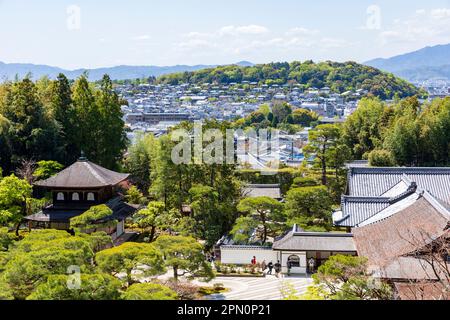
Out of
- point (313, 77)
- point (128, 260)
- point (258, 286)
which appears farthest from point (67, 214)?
point (313, 77)

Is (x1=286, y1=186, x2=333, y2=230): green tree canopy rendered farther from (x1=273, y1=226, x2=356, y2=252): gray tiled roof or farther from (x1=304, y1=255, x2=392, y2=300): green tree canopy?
(x1=304, y1=255, x2=392, y2=300): green tree canopy

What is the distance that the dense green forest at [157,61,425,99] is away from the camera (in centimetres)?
9662

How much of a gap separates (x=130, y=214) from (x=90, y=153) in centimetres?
650

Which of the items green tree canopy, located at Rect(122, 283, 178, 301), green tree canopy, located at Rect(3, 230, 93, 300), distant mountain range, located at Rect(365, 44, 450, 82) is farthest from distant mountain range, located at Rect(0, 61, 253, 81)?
distant mountain range, located at Rect(365, 44, 450, 82)

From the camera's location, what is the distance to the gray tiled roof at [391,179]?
19.1 meters

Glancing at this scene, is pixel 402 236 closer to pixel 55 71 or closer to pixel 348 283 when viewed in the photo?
pixel 348 283

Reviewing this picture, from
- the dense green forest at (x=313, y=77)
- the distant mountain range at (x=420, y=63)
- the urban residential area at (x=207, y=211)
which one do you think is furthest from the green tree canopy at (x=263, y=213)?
the dense green forest at (x=313, y=77)

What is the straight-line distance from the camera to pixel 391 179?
20047 mm

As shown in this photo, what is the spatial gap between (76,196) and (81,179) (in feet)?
2.29

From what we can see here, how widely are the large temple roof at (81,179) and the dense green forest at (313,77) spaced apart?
81.1m

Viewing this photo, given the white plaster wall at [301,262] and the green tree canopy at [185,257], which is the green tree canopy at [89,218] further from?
the white plaster wall at [301,262]

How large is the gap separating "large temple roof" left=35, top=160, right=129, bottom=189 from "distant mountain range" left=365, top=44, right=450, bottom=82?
47016 mm

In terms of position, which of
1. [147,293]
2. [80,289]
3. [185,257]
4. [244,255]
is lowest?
[244,255]
